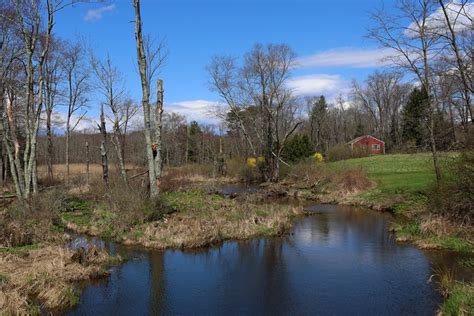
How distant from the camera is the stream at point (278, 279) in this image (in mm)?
9781

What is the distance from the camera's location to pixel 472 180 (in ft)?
49.6

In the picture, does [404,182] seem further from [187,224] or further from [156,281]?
[156,281]

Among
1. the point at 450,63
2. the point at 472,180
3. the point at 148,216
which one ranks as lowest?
the point at 148,216

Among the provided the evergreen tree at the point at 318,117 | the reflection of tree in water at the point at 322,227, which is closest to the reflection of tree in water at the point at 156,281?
the reflection of tree in water at the point at 322,227

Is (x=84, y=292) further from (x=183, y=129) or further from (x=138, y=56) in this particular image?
(x=183, y=129)

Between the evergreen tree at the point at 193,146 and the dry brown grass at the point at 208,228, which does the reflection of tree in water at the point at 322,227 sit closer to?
the dry brown grass at the point at 208,228

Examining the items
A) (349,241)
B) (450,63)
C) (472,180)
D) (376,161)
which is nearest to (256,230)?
(349,241)

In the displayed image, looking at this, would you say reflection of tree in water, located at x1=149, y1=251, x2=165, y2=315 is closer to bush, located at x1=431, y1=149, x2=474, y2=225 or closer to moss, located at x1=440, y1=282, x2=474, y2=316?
moss, located at x1=440, y1=282, x2=474, y2=316

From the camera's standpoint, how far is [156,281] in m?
11.8

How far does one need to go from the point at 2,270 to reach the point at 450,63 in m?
19.5

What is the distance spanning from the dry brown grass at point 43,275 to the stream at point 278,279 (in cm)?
46

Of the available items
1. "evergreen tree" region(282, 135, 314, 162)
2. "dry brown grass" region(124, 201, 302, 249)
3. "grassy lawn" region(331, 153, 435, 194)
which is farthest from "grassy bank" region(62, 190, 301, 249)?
"evergreen tree" region(282, 135, 314, 162)

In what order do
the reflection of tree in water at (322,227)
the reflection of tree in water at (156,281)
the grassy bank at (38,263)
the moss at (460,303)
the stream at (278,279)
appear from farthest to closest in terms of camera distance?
the reflection of tree in water at (322,227), the reflection of tree in water at (156,281), the stream at (278,279), the grassy bank at (38,263), the moss at (460,303)

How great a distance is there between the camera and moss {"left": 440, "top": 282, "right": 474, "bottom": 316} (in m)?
8.14
